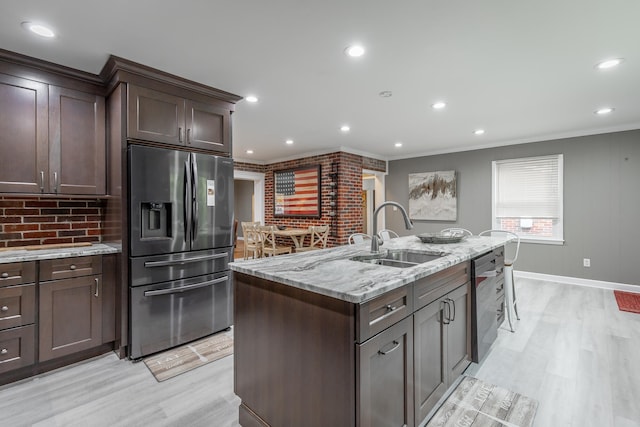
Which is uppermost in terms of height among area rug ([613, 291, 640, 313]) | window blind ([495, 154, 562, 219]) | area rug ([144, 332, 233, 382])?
window blind ([495, 154, 562, 219])

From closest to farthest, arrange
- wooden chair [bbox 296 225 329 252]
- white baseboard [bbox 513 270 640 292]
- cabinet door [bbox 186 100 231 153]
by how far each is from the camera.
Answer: cabinet door [bbox 186 100 231 153]
white baseboard [bbox 513 270 640 292]
wooden chair [bbox 296 225 329 252]

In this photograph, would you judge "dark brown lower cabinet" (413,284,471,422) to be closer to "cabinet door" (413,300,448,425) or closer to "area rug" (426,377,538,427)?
"cabinet door" (413,300,448,425)

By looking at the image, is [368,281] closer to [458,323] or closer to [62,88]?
[458,323]

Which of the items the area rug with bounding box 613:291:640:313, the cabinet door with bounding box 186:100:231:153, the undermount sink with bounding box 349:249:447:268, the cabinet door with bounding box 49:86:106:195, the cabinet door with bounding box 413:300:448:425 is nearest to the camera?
the cabinet door with bounding box 413:300:448:425

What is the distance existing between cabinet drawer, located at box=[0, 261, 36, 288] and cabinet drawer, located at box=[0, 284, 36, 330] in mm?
40

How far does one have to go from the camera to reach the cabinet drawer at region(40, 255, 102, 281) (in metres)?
2.17

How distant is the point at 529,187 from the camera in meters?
5.12

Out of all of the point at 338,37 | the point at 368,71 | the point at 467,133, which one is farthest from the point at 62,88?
the point at 467,133

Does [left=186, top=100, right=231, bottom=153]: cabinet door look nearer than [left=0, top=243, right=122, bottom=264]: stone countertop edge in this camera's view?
No

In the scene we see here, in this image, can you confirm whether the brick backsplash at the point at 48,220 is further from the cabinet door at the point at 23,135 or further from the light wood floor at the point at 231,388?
the light wood floor at the point at 231,388

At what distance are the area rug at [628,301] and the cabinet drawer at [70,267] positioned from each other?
5.52 m

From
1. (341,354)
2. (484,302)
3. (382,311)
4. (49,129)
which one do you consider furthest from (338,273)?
(49,129)

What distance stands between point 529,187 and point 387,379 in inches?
203

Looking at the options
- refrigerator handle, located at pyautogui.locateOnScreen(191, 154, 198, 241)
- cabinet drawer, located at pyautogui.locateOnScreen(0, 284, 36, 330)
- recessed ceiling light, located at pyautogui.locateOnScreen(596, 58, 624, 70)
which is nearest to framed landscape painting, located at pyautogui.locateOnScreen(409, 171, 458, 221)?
recessed ceiling light, located at pyautogui.locateOnScreen(596, 58, 624, 70)
